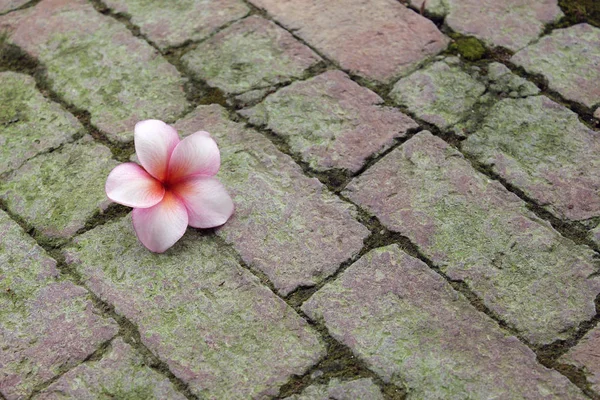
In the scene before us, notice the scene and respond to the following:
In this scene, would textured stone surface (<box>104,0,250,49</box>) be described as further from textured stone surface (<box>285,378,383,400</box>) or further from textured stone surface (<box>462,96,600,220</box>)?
textured stone surface (<box>285,378,383,400</box>)

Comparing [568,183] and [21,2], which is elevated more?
[568,183]

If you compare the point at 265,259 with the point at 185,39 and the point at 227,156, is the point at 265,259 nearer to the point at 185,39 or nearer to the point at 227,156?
the point at 227,156

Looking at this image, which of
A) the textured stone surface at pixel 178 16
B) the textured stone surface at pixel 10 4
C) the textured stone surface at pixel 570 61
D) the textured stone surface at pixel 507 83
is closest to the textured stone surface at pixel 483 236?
the textured stone surface at pixel 507 83

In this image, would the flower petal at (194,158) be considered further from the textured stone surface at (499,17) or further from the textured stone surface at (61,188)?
the textured stone surface at (499,17)

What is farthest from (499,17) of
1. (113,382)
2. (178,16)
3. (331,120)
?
(113,382)

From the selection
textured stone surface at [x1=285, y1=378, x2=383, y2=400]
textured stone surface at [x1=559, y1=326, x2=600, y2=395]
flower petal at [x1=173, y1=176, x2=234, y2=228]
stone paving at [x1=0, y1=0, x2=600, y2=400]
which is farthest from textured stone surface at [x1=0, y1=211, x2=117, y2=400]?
textured stone surface at [x1=559, y1=326, x2=600, y2=395]

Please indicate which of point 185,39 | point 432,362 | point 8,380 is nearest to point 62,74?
point 185,39
